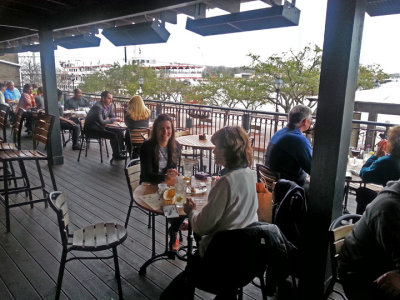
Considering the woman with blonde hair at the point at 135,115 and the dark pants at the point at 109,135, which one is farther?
the dark pants at the point at 109,135

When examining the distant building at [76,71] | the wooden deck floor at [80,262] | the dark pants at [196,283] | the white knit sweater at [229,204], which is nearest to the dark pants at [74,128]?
the wooden deck floor at [80,262]

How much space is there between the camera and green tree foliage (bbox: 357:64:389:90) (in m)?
15.2

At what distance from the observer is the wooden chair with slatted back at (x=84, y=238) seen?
6.44 feet

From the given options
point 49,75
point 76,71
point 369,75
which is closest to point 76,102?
point 49,75

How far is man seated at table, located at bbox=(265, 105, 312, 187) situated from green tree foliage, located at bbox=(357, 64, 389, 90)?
1420cm

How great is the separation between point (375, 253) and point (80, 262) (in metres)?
2.32

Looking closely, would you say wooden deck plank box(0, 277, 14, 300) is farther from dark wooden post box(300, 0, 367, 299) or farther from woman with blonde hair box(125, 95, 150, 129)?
woman with blonde hair box(125, 95, 150, 129)

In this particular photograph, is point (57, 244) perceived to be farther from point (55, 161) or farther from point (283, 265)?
point (55, 161)

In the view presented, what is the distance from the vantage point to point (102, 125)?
594 centimetres

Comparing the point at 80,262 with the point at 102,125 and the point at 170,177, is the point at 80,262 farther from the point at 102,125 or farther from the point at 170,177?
the point at 102,125

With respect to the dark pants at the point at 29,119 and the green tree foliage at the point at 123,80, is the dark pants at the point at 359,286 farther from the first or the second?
the green tree foliage at the point at 123,80

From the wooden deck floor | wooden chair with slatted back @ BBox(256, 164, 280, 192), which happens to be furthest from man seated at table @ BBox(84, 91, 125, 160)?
wooden chair with slatted back @ BBox(256, 164, 280, 192)

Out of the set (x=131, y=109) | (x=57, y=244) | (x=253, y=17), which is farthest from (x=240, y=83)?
(x=57, y=244)

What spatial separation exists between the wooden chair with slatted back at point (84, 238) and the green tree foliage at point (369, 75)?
16.0 m
